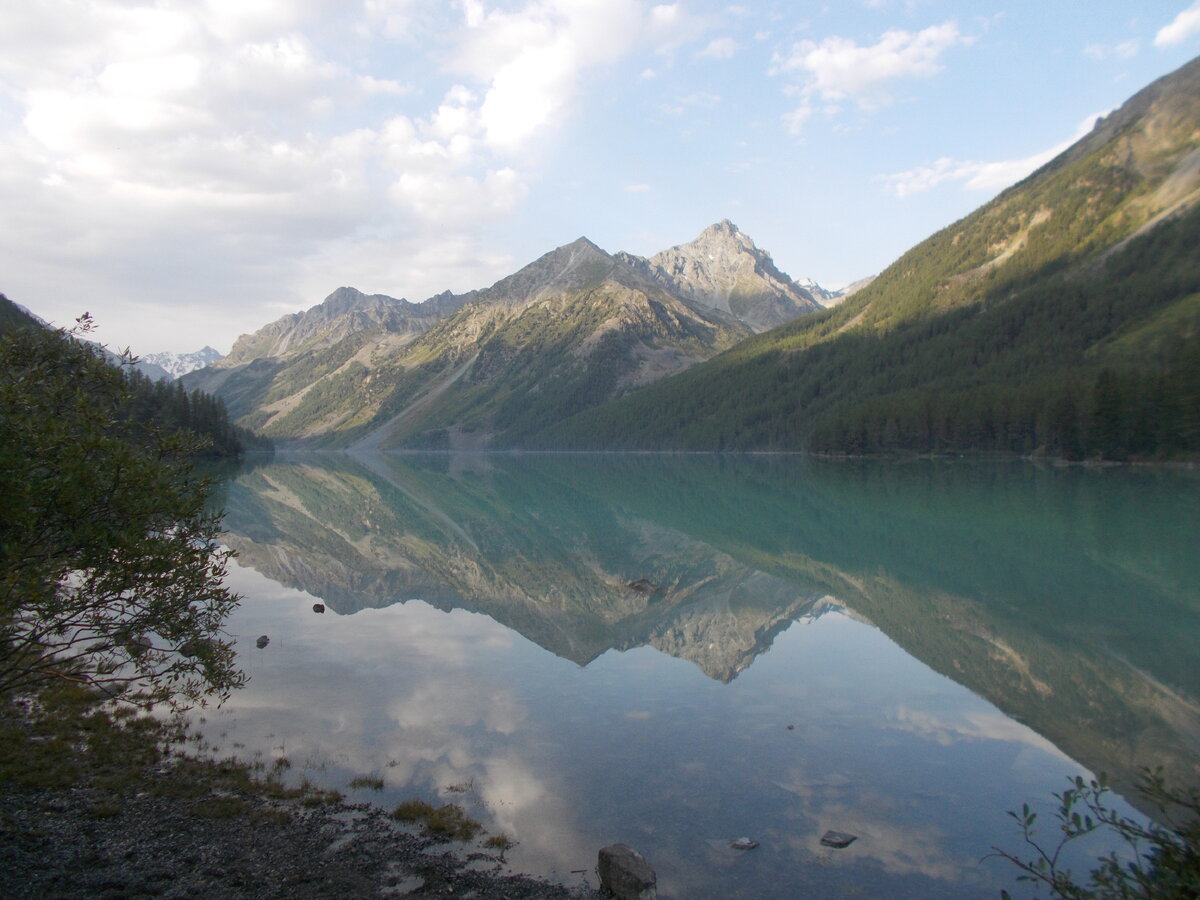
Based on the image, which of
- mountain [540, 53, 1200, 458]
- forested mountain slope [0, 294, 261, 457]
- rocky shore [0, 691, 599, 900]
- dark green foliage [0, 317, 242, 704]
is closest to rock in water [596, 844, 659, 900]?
rocky shore [0, 691, 599, 900]

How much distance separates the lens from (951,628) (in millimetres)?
27266

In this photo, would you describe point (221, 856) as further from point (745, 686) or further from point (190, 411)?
point (190, 411)

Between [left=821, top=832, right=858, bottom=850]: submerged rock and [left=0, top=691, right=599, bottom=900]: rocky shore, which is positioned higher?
[left=0, top=691, right=599, bottom=900]: rocky shore

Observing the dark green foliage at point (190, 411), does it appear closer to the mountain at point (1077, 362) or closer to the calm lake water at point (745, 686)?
the calm lake water at point (745, 686)

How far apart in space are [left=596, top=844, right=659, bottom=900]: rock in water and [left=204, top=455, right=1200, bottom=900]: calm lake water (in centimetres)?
60

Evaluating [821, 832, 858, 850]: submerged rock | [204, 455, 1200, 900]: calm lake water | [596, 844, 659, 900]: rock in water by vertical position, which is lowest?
[204, 455, 1200, 900]: calm lake water

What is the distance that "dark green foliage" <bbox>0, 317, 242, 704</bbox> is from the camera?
991cm

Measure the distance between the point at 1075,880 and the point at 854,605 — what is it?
68.0 ft

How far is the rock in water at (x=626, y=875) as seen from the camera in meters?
10.9

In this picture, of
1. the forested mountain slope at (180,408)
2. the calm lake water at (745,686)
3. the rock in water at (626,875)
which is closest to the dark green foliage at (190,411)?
the forested mountain slope at (180,408)

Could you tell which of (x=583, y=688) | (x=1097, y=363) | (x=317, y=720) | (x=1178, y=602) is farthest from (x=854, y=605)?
(x=1097, y=363)

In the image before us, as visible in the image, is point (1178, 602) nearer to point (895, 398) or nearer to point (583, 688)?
point (583, 688)

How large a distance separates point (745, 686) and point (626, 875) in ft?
39.0

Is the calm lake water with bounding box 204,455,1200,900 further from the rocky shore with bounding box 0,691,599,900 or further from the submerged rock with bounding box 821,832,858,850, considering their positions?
the rocky shore with bounding box 0,691,599,900
